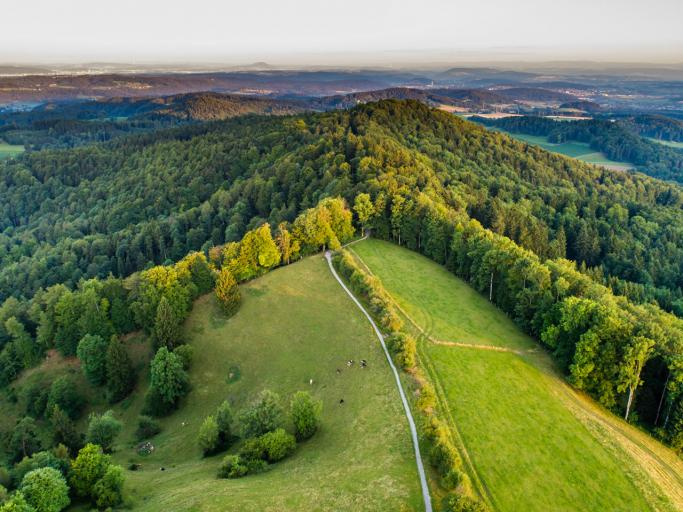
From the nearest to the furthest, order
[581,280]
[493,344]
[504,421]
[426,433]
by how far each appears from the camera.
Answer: [426,433]
[504,421]
[493,344]
[581,280]

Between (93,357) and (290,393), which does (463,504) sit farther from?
(93,357)

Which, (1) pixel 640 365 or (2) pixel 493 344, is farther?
(2) pixel 493 344

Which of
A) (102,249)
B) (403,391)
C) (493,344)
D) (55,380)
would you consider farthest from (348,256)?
(102,249)

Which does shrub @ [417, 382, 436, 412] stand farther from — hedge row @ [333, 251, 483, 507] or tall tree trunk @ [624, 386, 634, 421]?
tall tree trunk @ [624, 386, 634, 421]

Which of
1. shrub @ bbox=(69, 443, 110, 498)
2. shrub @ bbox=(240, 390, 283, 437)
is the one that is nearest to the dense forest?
shrub @ bbox=(69, 443, 110, 498)

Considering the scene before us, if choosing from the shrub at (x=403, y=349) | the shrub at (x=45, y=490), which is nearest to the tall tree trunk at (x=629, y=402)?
the shrub at (x=403, y=349)

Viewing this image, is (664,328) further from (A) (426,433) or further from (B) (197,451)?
(B) (197,451)
